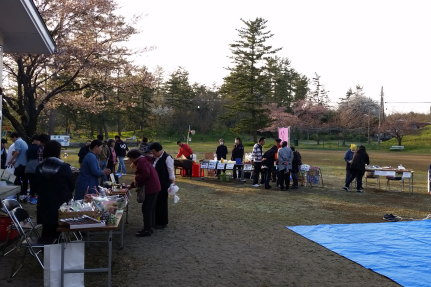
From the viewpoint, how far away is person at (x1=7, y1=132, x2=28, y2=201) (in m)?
9.21

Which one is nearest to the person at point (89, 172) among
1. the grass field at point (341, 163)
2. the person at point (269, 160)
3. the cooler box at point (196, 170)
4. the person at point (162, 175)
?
the person at point (162, 175)

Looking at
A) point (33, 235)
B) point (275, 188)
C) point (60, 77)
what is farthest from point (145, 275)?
point (60, 77)

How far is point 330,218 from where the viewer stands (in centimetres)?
884

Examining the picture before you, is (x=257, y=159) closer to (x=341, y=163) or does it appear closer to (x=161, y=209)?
(x=161, y=209)

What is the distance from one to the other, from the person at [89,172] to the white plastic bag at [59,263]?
80.7 inches

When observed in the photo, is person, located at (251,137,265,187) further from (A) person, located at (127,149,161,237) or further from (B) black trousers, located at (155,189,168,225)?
(A) person, located at (127,149,161,237)

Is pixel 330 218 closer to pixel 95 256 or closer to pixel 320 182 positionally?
pixel 95 256

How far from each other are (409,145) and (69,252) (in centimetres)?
5336

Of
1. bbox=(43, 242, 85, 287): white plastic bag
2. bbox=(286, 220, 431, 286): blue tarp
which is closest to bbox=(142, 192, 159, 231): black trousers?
bbox=(43, 242, 85, 287): white plastic bag

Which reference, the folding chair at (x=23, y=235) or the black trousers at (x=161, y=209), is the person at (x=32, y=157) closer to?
the black trousers at (x=161, y=209)

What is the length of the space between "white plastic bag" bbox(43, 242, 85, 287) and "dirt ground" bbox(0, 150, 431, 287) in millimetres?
412

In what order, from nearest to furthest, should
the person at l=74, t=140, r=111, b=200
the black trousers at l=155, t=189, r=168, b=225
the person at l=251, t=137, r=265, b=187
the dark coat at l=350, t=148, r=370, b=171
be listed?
the person at l=74, t=140, r=111, b=200, the black trousers at l=155, t=189, r=168, b=225, the dark coat at l=350, t=148, r=370, b=171, the person at l=251, t=137, r=265, b=187

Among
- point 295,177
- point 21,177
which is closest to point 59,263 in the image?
point 21,177

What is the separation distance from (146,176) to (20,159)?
4.67 meters
